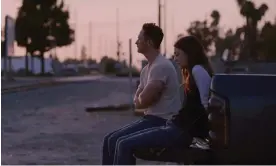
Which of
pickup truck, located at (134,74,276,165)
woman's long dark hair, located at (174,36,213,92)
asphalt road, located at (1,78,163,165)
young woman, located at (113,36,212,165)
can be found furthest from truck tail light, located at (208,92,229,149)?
asphalt road, located at (1,78,163,165)

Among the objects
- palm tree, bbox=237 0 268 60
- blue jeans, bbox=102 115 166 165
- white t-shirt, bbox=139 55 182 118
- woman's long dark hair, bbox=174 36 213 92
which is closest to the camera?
woman's long dark hair, bbox=174 36 213 92

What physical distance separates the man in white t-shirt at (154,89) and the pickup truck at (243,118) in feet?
2.96

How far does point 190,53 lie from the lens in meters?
6.25

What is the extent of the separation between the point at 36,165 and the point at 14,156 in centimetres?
125

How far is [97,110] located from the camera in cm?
2475

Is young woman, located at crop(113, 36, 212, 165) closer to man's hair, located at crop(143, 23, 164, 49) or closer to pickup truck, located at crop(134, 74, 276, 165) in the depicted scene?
man's hair, located at crop(143, 23, 164, 49)

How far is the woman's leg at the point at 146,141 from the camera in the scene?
5977 mm

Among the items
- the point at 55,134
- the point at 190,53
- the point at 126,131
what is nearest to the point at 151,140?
the point at 126,131

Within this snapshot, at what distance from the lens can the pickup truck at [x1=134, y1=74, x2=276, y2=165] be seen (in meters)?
5.36

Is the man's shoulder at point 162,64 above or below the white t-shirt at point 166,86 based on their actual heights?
above

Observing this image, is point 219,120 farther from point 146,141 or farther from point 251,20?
point 251,20

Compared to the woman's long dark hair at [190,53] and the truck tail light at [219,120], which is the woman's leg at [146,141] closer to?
the woman's long dark hair at [190,53]

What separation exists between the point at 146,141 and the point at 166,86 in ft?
1.94

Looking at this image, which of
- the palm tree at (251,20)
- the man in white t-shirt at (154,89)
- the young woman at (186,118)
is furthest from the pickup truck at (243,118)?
the palm tree at (251,20)
